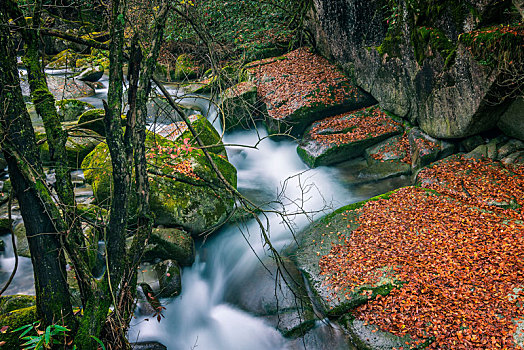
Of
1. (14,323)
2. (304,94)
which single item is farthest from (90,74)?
(14,323)

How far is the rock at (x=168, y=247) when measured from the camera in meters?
7.45

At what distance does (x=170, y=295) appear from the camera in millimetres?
7031

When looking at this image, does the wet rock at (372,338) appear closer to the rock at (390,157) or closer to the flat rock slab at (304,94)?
the rock at (390,157)

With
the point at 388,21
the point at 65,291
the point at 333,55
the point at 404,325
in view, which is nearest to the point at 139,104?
the point at 65,291

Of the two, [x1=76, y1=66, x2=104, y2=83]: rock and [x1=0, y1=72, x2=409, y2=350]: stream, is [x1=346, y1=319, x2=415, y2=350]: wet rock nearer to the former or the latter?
[x1=0, y1=72, x2=409, y2=350]: stream

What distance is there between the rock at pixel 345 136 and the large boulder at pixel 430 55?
21.1 inches

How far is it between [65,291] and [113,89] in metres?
2.18

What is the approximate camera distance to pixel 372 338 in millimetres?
5590

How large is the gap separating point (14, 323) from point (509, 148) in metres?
9.83

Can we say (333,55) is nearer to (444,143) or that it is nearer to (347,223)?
(444,143)

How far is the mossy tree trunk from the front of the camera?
3.40m

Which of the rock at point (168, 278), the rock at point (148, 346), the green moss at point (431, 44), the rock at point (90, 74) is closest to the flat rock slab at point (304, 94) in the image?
the green moss at point (431, 44)

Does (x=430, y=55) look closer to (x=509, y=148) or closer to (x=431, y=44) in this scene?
(x=431, y=44)

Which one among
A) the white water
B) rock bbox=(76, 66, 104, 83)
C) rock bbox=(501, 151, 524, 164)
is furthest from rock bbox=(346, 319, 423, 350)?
rock bbox=(76, 66, 104, 83)
